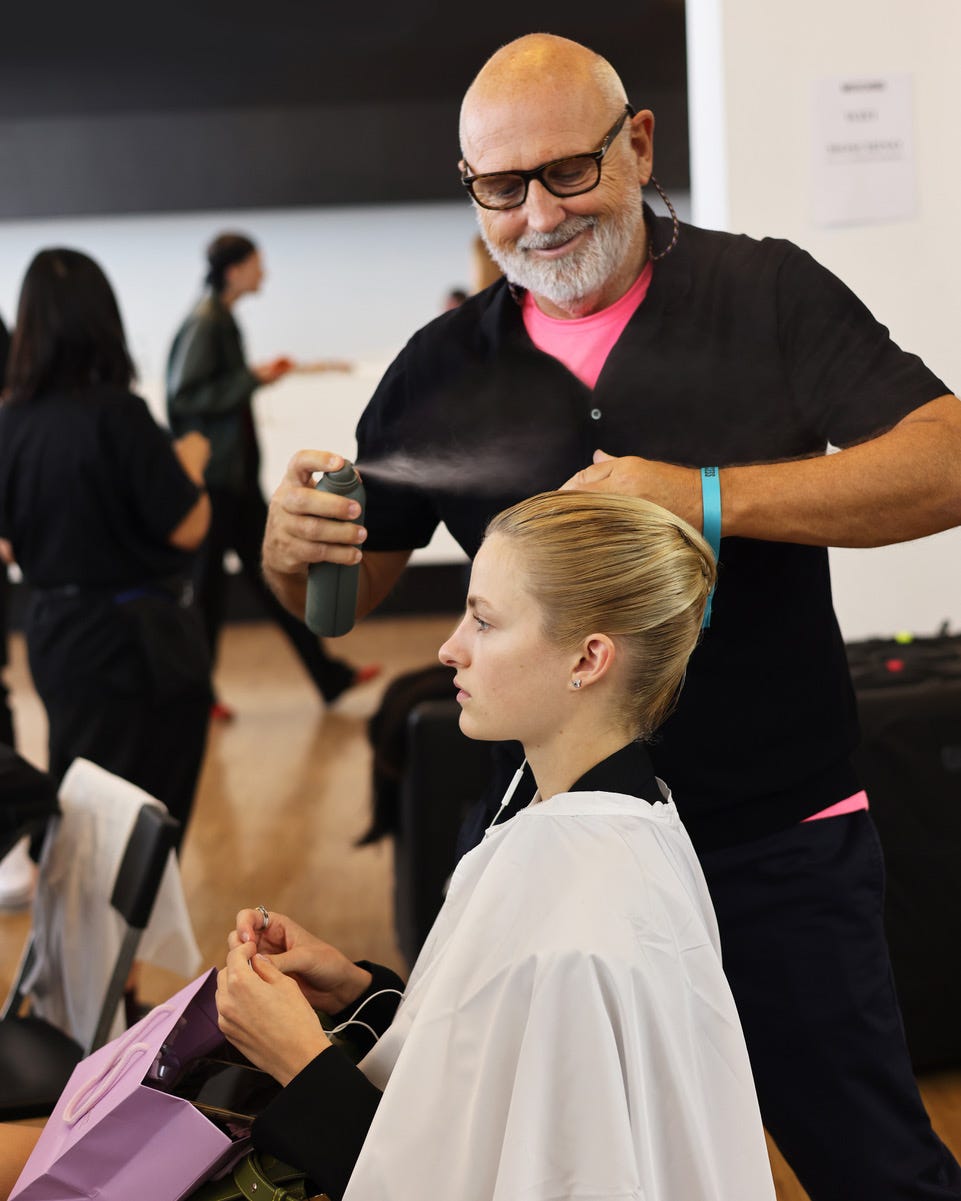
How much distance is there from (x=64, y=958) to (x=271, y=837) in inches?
74.4

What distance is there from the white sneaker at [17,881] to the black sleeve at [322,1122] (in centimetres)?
261

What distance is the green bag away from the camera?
119 cm

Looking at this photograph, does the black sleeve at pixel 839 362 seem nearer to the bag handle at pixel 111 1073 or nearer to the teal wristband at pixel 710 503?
the teal wristband at pixel 710 503

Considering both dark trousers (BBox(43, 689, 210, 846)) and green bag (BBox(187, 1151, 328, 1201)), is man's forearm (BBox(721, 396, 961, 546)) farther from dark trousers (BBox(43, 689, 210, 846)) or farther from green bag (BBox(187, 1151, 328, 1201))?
dark trousers (BBox(43, 689, 210, 846))

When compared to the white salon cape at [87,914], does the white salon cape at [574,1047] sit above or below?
above

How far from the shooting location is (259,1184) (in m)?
1.20

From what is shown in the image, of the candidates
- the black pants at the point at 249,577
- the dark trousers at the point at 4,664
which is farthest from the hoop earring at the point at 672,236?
the black pants at the point at 249,577

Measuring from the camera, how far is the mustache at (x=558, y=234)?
1360 mm

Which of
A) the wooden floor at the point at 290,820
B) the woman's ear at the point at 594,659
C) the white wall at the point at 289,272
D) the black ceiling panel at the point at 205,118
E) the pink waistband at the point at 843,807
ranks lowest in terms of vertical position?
the wooden floor at the point at 290,820

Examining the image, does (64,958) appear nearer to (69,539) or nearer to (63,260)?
(69,539)

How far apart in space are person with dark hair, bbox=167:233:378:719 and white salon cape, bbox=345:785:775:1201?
0.86 meters

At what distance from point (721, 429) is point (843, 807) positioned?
0.45 meters

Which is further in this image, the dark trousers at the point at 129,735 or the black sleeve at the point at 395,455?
the dark trousers at the point at 129,735

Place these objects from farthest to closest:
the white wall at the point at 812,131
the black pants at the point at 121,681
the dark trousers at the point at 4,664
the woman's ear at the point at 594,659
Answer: the dark trousers at the point at 4,664
the black pants at the point at 121,681
the white wall at the point at 812,131
the woman's ear at the point at 594,659
